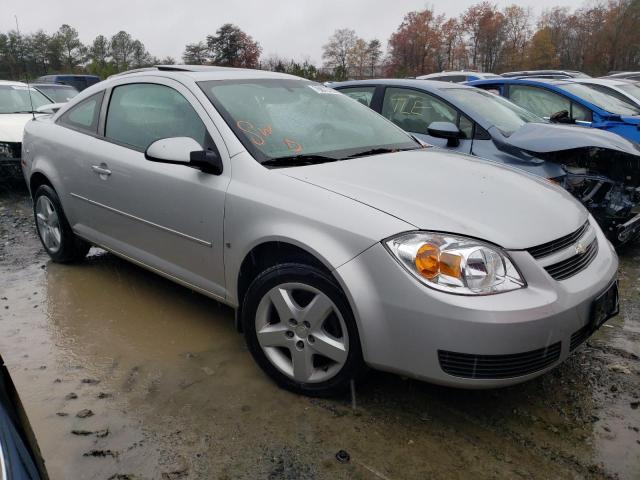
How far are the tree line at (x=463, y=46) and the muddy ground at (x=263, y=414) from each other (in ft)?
152

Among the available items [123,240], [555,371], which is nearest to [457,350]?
[555,371]

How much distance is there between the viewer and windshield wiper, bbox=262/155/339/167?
108 inches

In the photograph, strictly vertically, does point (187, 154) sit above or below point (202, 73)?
below

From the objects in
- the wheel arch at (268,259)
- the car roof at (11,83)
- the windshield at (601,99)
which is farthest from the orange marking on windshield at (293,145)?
the car roof at (11,83)

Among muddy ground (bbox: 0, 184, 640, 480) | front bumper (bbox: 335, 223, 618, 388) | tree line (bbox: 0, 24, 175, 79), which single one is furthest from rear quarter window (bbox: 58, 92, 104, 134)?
tree line (bbox: 0, 24, 175, 79)

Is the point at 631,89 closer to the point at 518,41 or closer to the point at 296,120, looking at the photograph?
the point at 296,120

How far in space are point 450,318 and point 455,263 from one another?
0.22 meters

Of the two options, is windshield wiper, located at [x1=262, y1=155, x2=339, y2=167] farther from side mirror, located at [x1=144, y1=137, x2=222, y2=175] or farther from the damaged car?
the damaged car

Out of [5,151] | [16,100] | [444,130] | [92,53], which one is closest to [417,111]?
[444,130]

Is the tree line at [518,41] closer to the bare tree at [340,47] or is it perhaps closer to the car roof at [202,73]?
the bare tree at [340,47]

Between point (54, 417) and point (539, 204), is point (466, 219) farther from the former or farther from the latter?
point (54, 417)

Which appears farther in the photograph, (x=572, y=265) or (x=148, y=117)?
(x=148, y=117)

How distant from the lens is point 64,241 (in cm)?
436

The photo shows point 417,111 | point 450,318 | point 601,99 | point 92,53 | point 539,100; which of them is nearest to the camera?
point 450,318
